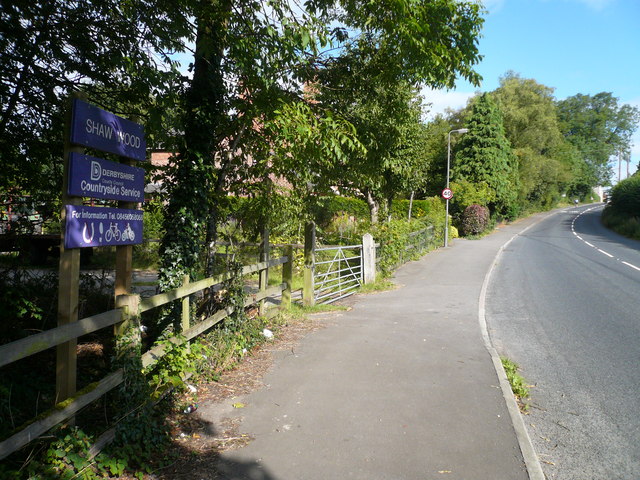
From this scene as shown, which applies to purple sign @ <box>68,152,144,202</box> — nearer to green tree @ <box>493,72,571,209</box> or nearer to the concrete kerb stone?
the concrete kerb stone

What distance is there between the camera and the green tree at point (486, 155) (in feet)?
133

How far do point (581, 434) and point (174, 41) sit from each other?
573 cm

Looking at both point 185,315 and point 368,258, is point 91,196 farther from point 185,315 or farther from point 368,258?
point 368,258

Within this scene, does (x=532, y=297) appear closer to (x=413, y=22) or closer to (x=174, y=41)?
(x=413, y=22)

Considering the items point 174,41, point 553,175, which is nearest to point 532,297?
point 174,41

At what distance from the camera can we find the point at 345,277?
38.7 ft

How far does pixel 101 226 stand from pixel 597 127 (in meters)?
99.8

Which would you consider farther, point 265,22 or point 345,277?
point 345,277

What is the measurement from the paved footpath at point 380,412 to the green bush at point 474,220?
27.9m

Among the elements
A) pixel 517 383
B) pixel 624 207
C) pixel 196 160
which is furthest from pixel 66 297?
pixel 624 207

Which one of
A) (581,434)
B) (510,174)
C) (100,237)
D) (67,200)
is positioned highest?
(510,174)

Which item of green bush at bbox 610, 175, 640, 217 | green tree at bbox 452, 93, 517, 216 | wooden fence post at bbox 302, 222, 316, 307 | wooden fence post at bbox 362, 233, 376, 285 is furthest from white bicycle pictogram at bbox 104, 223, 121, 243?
green bush at bbox 610, 175, 640, 217

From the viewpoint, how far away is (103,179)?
145 inches

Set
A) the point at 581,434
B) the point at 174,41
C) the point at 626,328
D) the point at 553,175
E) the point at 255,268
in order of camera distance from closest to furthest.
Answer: the point at 581,434
the point at 174,41
the point at 255,268
the point at 626,328
the point at 553,175
